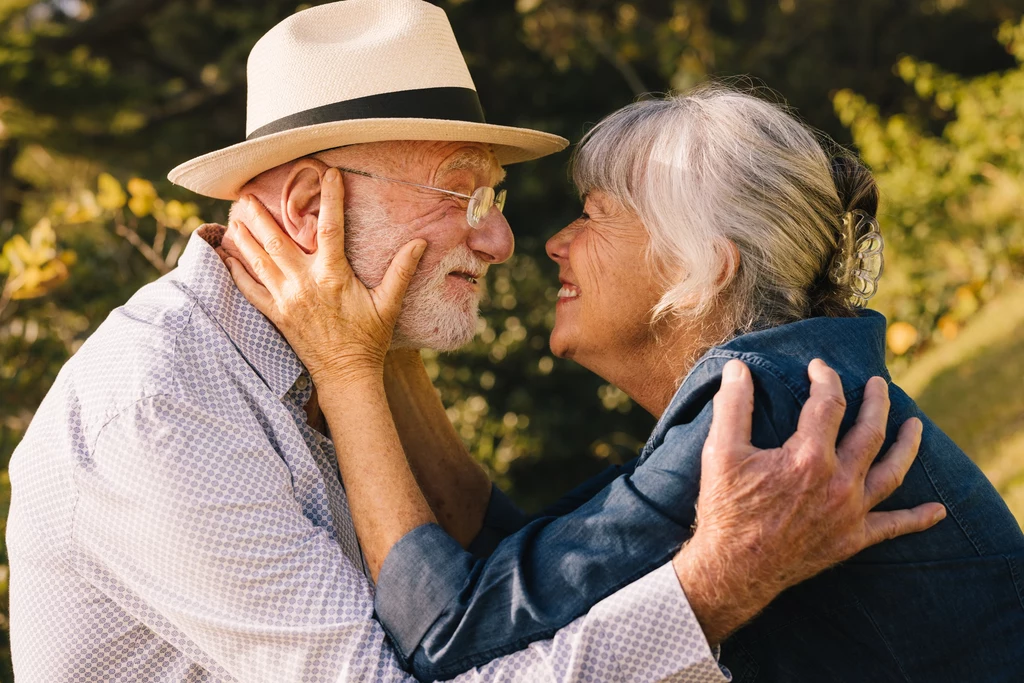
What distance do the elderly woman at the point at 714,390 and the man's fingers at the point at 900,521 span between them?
0.19 feet

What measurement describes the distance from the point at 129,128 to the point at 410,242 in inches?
357

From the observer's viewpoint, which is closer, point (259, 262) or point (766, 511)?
point (766, 511)

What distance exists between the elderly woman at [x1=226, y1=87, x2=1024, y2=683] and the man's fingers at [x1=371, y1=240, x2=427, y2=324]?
12 centimetres

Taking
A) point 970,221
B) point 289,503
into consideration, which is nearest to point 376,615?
point 289,503

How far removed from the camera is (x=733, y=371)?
221cm

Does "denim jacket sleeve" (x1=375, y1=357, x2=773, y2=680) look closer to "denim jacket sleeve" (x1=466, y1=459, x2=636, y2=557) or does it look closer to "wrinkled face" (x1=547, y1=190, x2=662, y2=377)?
"wrinkled face" (x1=547, y1=190, x2=662, y2=377)

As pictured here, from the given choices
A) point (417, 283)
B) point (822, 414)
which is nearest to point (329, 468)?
point (417, 283)

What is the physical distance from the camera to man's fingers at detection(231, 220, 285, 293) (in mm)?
2625

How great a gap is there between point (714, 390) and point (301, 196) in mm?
1245

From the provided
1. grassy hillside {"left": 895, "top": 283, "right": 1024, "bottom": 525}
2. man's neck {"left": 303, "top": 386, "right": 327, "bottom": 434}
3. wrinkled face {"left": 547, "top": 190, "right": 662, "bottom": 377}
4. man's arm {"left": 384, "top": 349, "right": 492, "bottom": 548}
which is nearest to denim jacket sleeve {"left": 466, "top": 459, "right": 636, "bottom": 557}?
man's arm {"left": 384, "top": 349, "right": 492, "bottom": 548}

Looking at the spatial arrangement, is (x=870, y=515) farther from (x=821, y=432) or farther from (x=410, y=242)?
(x=410, y=242)

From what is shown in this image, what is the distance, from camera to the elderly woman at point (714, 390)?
215cm

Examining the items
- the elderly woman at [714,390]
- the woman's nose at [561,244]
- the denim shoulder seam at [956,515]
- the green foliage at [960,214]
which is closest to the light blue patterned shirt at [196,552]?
the elderly woman at [714,390]

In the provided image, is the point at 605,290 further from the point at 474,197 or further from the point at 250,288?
the point at 250,288
